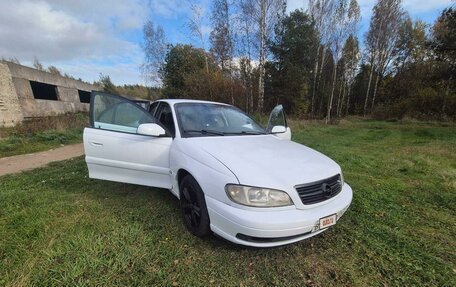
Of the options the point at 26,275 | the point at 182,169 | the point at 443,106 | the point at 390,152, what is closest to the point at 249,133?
the point at 182,169

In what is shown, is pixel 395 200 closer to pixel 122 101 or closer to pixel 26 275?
pixel 122 101

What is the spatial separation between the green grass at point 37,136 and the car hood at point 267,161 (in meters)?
8.15

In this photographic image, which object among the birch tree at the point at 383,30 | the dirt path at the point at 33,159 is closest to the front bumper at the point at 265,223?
the dirt path at the point at 33,159

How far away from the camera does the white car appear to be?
1.99m

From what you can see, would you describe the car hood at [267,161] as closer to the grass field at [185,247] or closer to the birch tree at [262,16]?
the grass field at [185,247]

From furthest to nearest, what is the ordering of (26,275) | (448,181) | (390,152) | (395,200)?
1. (390,152)
2. (448,181)
3. (395,200)
4. (26,275)

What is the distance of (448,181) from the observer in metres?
4.36

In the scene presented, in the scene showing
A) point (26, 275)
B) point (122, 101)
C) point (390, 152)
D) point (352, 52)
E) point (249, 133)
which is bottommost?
point (390, 152)

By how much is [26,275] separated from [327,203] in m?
2.75

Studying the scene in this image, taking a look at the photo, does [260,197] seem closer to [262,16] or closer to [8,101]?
[8,101]

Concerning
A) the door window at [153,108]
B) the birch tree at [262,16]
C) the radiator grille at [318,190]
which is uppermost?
the birch tree at [262,16]

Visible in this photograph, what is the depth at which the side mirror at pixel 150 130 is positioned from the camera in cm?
282

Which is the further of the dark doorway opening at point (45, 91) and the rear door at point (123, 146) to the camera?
the dark doorway opening at point (45, 91)

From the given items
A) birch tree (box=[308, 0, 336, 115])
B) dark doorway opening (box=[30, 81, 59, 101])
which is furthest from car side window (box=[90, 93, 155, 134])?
birch tree (box=[308, 0, 336, 115])
